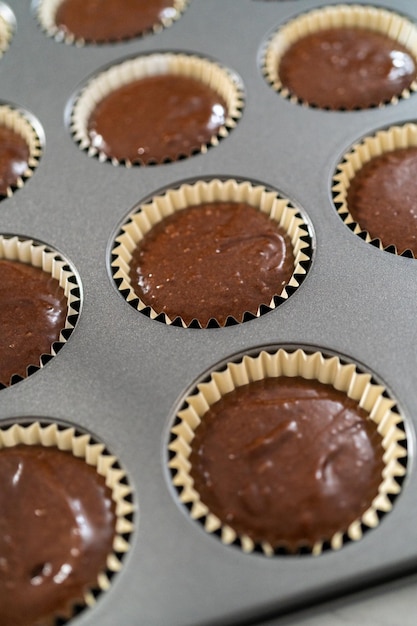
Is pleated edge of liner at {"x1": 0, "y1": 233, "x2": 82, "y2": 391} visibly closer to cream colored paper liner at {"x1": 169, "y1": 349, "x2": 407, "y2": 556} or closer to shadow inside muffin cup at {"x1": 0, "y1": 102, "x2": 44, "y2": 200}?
shadow inside muffin cup at {"x1": 0, "y1": 102, "x2": 44, "y2": 200}

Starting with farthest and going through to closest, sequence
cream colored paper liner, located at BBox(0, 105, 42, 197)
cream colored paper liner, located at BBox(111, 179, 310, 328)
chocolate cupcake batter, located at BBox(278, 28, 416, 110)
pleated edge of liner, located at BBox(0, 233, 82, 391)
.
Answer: chocolate cupcake batter, located at BBox(278, 28, 416, 110) → cream colored paper liner, located at BBox(0, 105, 42, 197) → cream colored paper liner, located at BBox(111, 179, 310, 328) → pleated edge of liner, located at BBox(0, 233, 82, 391)

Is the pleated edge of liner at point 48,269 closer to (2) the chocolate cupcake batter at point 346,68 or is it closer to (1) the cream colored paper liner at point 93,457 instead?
(1) the cream colored paper liner at point 93,457

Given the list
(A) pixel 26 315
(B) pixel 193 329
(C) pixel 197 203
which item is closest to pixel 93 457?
(B) pixel 193 329

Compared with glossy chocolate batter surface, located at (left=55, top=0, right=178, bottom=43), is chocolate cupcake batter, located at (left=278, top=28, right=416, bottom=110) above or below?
below

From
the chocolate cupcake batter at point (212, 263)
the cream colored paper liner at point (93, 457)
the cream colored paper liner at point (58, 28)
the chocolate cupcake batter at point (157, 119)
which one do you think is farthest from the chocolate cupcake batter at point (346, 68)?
the cream colored paper liner at point (93, 457)

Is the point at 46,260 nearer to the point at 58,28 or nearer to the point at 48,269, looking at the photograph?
the point at 48,269

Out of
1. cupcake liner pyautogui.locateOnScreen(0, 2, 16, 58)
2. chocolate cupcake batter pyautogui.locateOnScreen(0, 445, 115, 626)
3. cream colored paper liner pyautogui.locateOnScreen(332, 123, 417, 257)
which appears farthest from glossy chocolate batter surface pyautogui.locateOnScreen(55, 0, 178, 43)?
chocolate cupcake batter pyautogui.locateOnScreen(0, 445, 115, 626)
